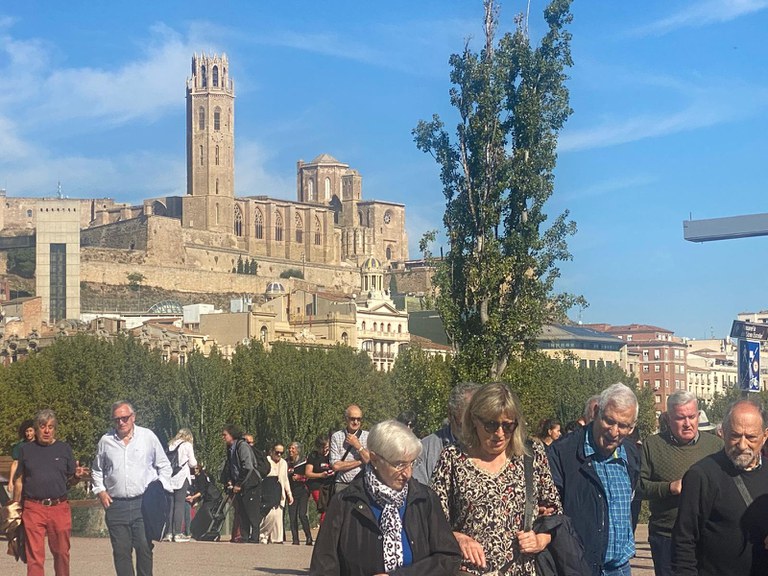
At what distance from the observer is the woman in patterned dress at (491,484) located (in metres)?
5.38

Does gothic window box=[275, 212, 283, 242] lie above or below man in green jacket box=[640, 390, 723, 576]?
above

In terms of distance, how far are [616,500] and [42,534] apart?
4.74m

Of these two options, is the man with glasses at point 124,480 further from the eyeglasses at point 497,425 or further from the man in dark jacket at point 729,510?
the man in dark jacket at point 729,510

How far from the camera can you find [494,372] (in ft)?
56.1

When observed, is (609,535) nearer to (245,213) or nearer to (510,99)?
(510,99)

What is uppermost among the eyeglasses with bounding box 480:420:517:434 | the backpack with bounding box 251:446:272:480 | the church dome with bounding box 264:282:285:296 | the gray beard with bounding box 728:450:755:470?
the church dome with bounding box 264:282:285:296

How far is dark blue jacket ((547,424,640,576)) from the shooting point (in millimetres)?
6422

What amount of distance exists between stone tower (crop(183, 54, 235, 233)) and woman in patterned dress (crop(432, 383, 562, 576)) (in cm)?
13311

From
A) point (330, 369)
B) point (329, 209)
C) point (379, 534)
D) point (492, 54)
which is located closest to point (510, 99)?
point (492, 54)

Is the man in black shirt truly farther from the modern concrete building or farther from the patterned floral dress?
the modern concrete building

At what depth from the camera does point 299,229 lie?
14800cm

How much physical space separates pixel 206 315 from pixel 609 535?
83.7 m

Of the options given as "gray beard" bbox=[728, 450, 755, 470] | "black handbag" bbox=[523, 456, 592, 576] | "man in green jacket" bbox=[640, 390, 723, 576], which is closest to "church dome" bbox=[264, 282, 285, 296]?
"man in green jacket" bbox=[640, 390, 723, 576]

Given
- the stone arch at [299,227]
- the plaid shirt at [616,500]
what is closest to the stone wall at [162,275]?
the stone arch at [299,227]
